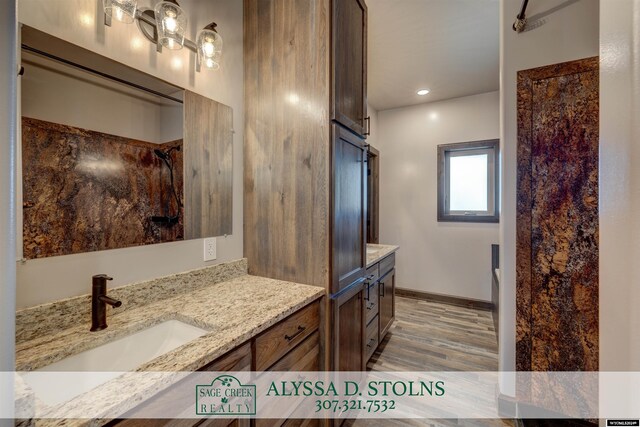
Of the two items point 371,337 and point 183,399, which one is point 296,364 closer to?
point 183,399

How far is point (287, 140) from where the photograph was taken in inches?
57.8

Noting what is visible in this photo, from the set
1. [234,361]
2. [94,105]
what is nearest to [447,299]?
[234,361]

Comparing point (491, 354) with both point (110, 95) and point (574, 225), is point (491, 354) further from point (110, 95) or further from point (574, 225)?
point (110, 95)

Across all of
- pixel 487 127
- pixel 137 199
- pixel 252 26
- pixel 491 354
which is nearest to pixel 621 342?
pixel 137 199

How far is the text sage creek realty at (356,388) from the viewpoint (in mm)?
1156

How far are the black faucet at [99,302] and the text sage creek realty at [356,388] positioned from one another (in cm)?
67

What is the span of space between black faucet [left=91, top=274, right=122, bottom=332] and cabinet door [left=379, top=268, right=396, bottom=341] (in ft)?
6.49

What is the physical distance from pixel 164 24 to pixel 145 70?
0.22 metres

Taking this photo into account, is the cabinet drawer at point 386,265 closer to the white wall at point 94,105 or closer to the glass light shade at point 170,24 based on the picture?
the white wall at point 94,105

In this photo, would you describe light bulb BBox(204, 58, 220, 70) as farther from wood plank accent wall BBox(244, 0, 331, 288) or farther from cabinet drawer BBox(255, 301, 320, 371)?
cabinet drawer BBox(255, 301, 320, 371)

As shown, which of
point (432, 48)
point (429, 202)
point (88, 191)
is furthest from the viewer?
point (429, 202)

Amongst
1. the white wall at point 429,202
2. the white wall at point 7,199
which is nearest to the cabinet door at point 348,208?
the white wall at point 7,199

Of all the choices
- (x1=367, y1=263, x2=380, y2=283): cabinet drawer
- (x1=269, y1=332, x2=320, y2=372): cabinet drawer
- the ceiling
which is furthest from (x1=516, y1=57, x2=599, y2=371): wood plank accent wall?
(x1=269, y1=332, x2=320, y2=372): cabinet drawer

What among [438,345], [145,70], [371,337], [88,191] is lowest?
[438,345]
